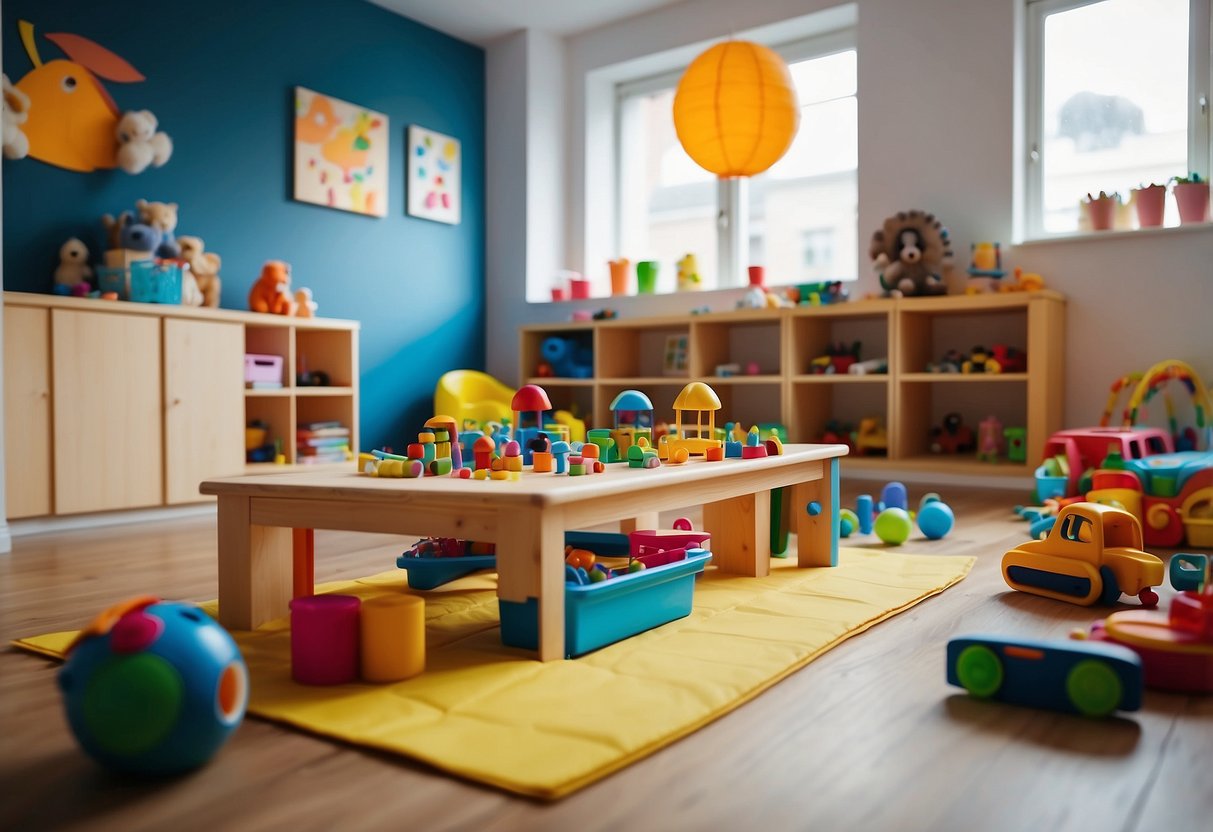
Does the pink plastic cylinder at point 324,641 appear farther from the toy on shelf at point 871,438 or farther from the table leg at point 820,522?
the toy on shelf at point 871,438

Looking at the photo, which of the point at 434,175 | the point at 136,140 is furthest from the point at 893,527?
the point at 434,175

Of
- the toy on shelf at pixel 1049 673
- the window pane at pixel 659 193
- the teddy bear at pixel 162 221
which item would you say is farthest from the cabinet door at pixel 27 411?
the window pane at pixel 659 193

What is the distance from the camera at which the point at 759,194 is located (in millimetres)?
5461

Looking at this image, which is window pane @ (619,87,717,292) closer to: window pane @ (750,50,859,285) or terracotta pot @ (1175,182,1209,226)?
window pane @ (750,50,859,285)

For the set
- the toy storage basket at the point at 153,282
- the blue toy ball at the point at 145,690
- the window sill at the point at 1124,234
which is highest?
the window sill at the point at 1124,234

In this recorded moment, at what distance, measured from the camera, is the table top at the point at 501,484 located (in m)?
1.56

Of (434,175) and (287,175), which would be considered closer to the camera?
(287,175)

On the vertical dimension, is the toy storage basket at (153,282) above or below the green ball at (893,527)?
above

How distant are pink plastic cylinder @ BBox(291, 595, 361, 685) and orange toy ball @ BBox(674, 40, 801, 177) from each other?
2498 mm

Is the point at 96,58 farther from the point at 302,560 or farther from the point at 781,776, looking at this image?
the point at 781,776

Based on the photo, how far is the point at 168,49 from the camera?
4.13 meters

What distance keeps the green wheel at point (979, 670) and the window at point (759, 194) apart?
364cm

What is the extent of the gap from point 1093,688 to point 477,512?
3.16 feet

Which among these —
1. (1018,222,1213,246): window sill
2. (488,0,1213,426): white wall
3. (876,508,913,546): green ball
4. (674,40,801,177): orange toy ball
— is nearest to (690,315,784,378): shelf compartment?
(488,0,1213,426): white wall
